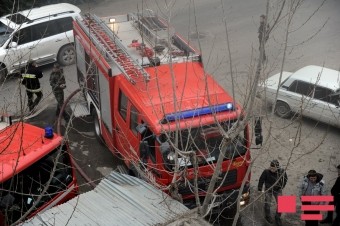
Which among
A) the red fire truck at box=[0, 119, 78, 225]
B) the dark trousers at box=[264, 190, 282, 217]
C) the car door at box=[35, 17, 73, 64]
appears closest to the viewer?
the red fire truck at box=[0, 119, 78, 225]

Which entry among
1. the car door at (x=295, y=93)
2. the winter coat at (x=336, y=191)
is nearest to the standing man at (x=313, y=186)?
the winter coat at (x=336, y=191)

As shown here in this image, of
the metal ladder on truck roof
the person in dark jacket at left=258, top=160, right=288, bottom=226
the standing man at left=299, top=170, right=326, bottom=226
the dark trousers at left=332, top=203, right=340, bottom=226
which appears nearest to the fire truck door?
the metal ladder on truck roof

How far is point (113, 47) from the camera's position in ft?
34.3

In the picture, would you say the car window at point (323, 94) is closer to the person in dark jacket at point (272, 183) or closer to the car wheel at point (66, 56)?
the person in dark jacket at point (272, 183)

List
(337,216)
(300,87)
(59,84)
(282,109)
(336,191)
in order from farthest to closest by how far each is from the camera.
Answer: (282,109)
(300,87)
(59,84)
(337,216)
(336,191)

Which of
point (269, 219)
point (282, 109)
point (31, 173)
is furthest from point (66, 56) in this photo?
point (269, 219)

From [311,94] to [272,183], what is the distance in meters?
3.58

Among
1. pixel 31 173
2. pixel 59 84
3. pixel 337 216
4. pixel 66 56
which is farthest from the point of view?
pixel 66 56

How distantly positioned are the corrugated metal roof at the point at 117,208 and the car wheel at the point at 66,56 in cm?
857

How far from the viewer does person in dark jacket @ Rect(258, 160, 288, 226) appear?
905 centimetres

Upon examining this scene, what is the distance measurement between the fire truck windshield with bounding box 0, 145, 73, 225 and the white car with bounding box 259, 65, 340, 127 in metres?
5.63

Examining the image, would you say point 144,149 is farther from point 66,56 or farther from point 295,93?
point 66,56

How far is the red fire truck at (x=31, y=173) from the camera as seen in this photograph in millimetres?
7395

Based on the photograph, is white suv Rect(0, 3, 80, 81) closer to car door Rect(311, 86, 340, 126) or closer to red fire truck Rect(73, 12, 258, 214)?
red fire truck Rect(73, 12, 258, 214)
